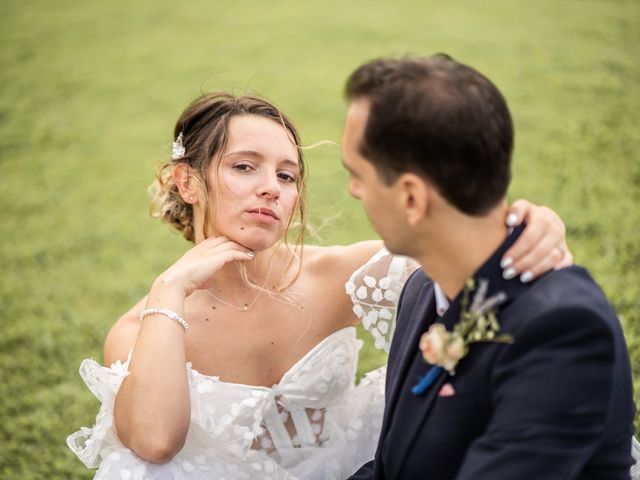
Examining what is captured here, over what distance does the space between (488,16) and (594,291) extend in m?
14.0

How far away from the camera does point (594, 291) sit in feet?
7.14

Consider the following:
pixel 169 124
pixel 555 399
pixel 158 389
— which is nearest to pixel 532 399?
pixel 555 399

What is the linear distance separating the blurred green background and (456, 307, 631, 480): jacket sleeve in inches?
99.7

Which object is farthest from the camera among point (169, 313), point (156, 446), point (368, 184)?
point (169, 313)

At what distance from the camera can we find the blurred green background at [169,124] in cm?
617

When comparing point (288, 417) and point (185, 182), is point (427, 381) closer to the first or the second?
point (288, 417)

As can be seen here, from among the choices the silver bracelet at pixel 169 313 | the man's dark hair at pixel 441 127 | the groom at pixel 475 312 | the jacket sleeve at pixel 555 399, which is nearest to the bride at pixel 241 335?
the silver bracelet at pixel 169 313

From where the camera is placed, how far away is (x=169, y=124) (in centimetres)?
1158

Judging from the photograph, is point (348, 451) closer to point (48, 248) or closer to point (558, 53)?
point (48, 248)

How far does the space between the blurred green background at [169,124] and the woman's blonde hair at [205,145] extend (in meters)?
0.95

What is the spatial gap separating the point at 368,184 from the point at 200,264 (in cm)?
120

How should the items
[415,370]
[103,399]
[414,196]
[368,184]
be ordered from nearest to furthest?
[414,196], [368,184], [415,370], [103,399]

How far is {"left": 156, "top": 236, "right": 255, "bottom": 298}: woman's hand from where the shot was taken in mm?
3199

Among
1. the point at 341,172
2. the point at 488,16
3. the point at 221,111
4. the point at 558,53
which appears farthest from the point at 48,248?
the point at 488,16
